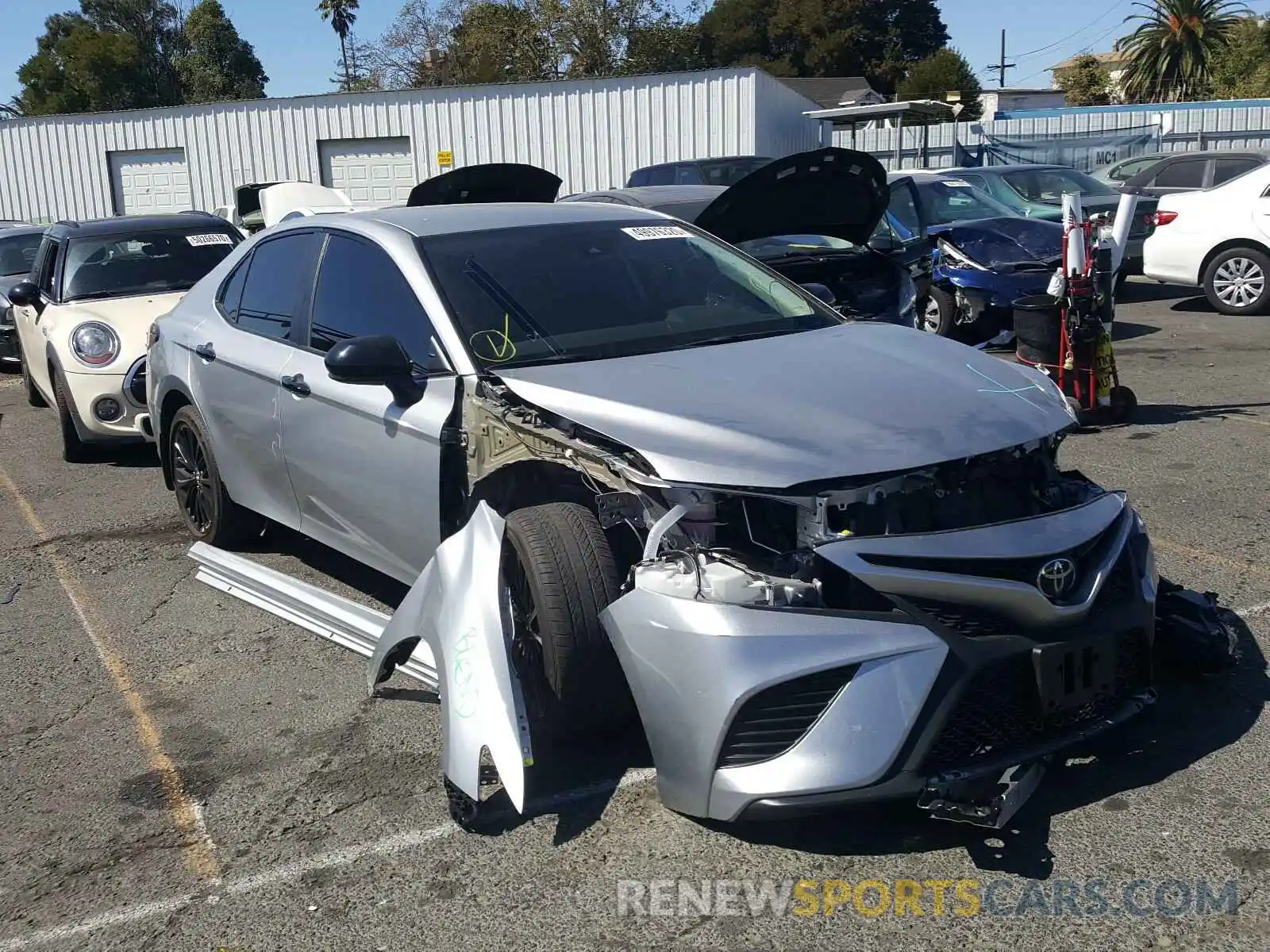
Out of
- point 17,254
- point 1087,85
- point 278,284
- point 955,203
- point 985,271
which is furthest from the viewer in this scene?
point 1087,85

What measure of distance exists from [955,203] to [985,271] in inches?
113

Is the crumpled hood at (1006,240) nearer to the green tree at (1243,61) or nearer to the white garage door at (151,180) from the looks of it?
the white garage door at (151,180)

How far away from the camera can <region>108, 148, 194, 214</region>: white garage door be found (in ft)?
91.5

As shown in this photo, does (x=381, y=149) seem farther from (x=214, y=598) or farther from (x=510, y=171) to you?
(x=214, y=598)

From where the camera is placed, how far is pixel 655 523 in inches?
134

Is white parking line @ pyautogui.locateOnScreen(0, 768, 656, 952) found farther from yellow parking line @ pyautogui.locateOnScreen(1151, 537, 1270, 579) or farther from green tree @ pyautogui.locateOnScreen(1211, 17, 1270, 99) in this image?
green tree @ pyautogui.locateOnScreen(1211, 17, 1270, 99)

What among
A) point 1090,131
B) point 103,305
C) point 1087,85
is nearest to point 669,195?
point 103,305

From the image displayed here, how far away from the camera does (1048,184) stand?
1505 centimetres

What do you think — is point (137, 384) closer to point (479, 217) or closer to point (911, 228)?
point (479, 217)

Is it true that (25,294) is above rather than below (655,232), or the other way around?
below

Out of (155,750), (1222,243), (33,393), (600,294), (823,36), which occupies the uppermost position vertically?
(823,36)

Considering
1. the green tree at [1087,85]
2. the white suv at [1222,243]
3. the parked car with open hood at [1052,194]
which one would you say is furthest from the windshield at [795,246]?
the green tree at [1087,85]

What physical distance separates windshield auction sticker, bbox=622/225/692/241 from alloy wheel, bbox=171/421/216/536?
7.91 feet

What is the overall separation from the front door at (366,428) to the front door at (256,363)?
15 cm
